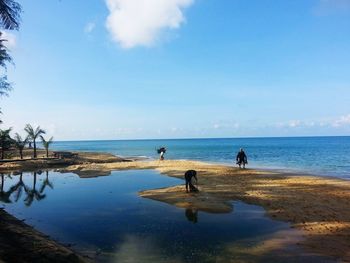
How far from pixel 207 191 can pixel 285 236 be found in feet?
31.4

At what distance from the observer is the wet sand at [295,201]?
42.4 feet

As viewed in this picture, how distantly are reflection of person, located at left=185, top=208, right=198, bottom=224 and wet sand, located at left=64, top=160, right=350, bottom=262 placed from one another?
0.49 m

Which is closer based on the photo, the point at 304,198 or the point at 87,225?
the point at 87,225

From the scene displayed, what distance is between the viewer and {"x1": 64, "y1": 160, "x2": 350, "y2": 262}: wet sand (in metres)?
12.9


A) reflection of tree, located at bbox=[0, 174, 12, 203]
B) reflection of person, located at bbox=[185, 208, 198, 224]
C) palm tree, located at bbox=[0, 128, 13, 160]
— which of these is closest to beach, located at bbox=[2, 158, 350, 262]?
reflection of person, located at bbox=[185, 208, 198, 224]

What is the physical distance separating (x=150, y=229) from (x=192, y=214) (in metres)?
2.97

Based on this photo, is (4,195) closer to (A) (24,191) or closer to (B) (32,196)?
(A) (24,191)

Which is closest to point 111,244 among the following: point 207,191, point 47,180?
point 207,191

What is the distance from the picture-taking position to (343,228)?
1416 cm

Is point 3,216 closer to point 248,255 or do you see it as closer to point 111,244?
point 111,244

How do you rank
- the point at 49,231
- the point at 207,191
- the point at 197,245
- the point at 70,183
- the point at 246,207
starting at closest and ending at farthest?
1. the point at 197,245
2. the point at 49,231
3. the point at 246,207
4. the point at 207,191
5. the point at 70,183

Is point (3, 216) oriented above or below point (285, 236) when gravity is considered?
above

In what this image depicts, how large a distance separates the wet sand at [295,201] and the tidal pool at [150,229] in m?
0.68

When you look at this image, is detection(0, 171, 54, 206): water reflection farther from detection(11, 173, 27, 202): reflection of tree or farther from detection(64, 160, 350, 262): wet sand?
detection(64, 160, 350, 262): wet sand
